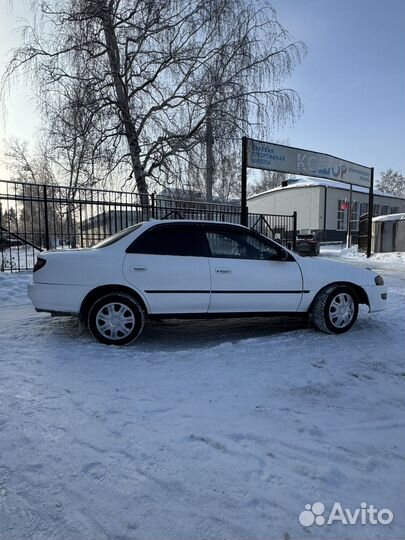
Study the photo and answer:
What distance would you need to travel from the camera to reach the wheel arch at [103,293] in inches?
177

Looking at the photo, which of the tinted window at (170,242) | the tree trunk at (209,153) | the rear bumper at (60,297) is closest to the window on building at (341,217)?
the tree trunk at (209,153)

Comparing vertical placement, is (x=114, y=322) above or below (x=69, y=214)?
below

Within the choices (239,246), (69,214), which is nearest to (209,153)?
(69,214)

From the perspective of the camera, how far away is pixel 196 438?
2578 millimetres

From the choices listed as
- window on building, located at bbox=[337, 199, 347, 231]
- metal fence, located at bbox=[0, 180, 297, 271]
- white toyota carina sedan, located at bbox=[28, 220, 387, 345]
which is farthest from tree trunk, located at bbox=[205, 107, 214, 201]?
window on building, located at bbox=[337, 199, 347, 231]

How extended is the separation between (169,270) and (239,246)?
1014 millimetres

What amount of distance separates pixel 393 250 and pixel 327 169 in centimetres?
912

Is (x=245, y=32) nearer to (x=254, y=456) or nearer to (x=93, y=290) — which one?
(x=93, y=290)

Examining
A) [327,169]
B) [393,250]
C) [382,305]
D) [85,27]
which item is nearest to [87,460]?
[382,305]

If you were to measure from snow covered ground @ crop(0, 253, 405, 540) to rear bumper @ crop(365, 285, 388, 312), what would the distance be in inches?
28.7

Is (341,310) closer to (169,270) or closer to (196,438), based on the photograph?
(169,270)

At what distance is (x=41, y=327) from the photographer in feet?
17.3

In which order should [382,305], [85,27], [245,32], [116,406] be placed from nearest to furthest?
1. [116,406]
2. [382,305]
3. [85,27]
4. [245,32]

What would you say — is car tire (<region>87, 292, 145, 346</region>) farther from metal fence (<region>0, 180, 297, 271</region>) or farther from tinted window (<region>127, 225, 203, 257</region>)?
metal fence (<region>0, 180, 297, 271</region>)
